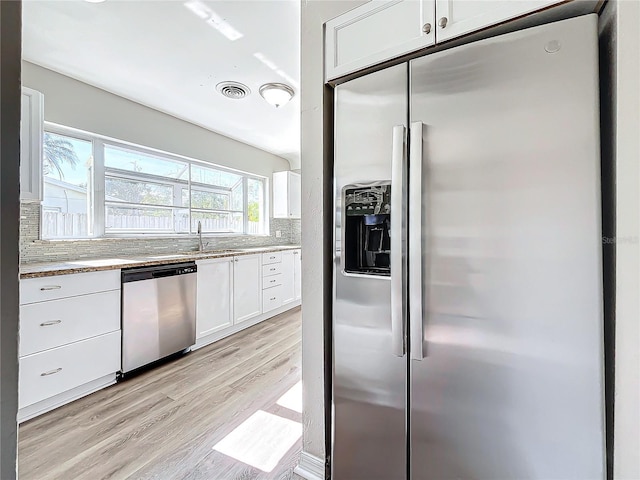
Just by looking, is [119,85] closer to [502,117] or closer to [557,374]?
[502,117]

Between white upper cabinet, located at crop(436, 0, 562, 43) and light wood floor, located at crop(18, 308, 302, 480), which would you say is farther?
light wood floor, located at crop(18, 308, 302, 480)

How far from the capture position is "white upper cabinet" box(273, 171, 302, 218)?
484 cm

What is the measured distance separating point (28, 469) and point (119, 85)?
2.78 meters

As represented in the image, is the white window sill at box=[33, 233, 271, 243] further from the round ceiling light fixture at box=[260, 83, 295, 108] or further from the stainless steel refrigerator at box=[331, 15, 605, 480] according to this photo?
the stainless steel refrigerator at box=[331, 15, 605, 480]

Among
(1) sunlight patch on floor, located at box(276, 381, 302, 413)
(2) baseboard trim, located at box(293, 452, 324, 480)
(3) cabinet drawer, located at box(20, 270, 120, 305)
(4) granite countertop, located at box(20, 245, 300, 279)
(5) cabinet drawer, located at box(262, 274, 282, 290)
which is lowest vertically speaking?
(1) sunlight patch on floor, located at box(276, 381, 302, 413)

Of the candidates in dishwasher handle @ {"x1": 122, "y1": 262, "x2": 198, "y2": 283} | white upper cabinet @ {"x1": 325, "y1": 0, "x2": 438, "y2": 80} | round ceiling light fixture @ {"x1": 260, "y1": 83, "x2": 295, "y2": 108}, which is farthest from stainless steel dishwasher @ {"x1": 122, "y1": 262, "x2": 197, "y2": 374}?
white upper cabinet @ {"x1": 325, "y1": 0, "x2": 438, "y2": 80}

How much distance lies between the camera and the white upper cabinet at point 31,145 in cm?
196

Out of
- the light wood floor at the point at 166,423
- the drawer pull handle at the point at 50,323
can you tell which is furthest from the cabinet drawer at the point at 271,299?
the drawer pull handle at the point at 50,323

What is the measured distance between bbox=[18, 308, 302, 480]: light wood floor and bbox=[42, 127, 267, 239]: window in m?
1.46

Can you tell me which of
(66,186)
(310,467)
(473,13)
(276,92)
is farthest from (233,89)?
(310,467)

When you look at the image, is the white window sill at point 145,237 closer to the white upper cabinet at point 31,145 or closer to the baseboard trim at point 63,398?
the white upper cabinet at point 31,145

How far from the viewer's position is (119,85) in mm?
2676

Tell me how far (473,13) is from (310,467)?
196cm

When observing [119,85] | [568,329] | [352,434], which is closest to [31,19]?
[119,85]
